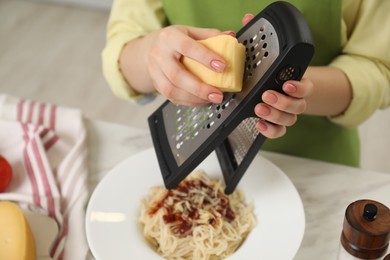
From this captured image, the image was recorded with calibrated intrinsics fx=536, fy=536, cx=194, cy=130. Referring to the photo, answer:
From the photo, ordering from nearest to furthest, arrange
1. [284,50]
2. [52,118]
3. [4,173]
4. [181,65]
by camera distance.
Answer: [284,50], [181,65], [4,173], [52,118]

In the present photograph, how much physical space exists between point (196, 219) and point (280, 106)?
0.23 meters

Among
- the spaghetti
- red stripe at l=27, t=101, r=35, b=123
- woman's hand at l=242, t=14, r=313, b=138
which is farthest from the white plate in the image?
red stripe at l=27, t=101, r=35, b=123

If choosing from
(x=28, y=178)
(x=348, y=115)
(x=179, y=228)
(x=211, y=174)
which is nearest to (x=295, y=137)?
(x=348, y=115)

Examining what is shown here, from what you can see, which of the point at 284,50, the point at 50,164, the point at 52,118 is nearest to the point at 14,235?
the point at 50,164

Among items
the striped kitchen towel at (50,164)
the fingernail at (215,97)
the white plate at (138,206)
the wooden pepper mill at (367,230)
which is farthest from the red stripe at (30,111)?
the wooden pepper mill at (367,230)

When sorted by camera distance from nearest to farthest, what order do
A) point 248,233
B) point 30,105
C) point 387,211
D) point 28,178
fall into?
point 387,211 → point 248,233 → point 28,178 → point 30,105

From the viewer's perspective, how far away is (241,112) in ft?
2.07

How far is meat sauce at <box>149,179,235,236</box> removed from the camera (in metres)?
0.76

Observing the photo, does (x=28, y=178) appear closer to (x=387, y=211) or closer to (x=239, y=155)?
(x=239, y=155)

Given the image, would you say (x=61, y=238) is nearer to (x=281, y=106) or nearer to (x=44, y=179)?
(x=44, y=179)

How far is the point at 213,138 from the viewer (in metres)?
0.66

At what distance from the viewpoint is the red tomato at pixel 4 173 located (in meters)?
0.82

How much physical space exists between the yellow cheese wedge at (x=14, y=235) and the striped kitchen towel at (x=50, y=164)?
0.19 feet

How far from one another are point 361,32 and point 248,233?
0.38 meters
